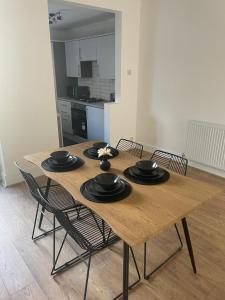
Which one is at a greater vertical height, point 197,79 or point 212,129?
point 197,79

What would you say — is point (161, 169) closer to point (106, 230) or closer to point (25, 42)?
point (106, 230)

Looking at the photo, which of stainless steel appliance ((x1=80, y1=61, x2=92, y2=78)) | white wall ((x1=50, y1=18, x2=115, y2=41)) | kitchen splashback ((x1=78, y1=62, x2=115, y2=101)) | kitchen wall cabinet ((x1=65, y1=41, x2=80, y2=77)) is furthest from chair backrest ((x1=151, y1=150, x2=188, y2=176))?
kitchen wall cabinet ((x1=65, y1=41, x2=80, y2=77))

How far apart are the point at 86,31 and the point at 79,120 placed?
2.22 meters

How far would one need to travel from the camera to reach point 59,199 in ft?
7.38

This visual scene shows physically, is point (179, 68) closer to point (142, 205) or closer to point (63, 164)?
point (63, 164)

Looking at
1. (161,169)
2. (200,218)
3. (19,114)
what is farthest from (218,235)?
(19,114)

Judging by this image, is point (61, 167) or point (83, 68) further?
point (83, 68)

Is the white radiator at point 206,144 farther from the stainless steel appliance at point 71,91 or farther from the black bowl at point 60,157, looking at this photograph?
the stainless steel appliance at point 71,91

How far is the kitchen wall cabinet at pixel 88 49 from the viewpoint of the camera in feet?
16.4

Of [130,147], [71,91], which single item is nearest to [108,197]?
[130,147]

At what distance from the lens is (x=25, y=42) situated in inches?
118

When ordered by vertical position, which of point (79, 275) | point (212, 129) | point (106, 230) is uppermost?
point (212, 129)

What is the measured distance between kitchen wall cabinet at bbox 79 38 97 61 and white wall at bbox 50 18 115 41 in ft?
1.41

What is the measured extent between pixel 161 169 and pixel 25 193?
1.97 meters
